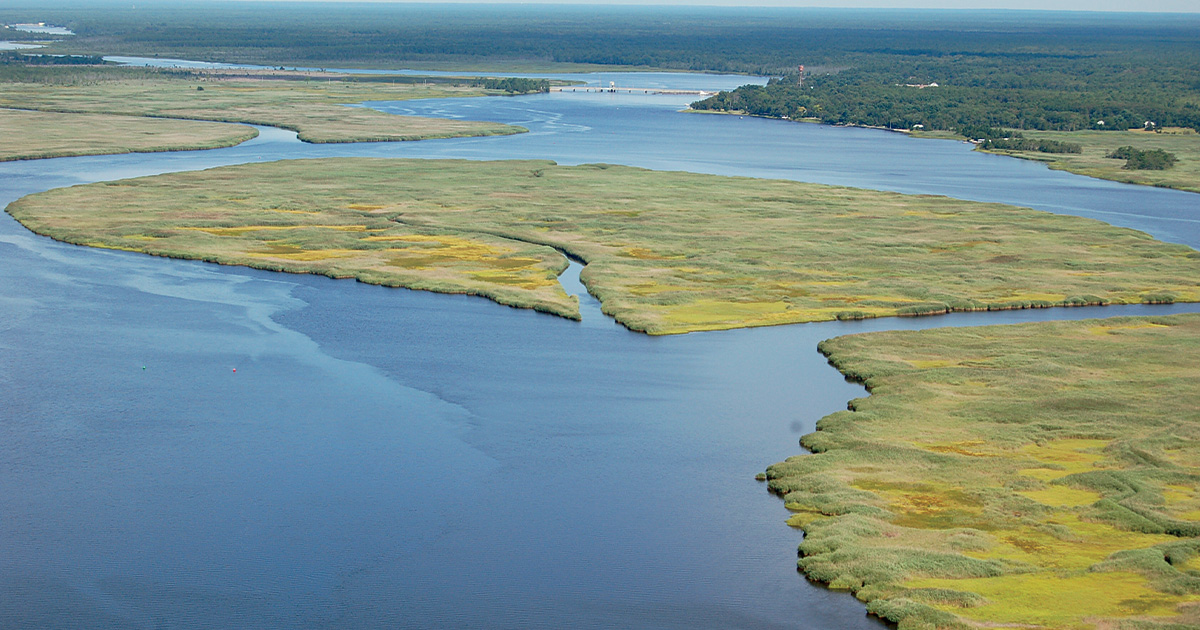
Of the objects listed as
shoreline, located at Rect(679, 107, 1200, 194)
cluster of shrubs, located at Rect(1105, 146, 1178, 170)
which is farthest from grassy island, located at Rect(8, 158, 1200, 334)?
cluster of shrubs, located at Rect(1105, 146, 1178, 170)

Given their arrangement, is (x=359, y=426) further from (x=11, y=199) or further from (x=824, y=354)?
(x=11, y=199)

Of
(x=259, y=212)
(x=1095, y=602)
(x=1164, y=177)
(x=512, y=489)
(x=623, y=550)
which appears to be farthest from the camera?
(x=1164, y=177)

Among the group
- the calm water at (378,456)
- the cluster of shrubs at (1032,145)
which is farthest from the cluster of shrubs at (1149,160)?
the calm water at (378,456)

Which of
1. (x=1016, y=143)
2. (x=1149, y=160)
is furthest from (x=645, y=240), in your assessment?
(x=1016, y=143)

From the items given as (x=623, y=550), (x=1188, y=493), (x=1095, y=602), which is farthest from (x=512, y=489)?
(x=1188, y=493)

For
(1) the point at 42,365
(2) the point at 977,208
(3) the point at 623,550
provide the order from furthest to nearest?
1. (2) the point at 977,208
2. (1) the point at 42,365
3. (3) the point at 623,550
